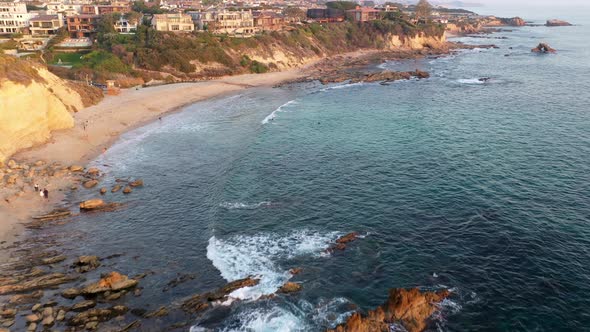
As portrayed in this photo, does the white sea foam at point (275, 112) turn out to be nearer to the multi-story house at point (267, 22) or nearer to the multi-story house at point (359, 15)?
the multi-story house at point (267, 22)

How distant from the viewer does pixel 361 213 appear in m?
36.6

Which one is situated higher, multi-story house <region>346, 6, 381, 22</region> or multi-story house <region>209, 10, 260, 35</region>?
multi-story house <region>346, 6, 381, 22</region>

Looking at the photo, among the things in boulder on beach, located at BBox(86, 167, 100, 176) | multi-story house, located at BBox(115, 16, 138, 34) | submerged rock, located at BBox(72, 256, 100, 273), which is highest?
multi-story house, located at BBox(115, 16, 138, 34)

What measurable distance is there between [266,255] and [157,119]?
44.5 meters

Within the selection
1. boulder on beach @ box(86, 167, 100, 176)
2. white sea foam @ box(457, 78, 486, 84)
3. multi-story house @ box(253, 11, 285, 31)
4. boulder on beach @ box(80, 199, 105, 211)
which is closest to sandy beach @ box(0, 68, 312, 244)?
boulder on beach @ box(86, 167, 100, 176)

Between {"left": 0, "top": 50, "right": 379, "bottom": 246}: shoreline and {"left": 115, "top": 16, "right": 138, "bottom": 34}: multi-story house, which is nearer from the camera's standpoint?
{"left": 0, "top": 50, "right": 379, "bottom": 246}: shoreline

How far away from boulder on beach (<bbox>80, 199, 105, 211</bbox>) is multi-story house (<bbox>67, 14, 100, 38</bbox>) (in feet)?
322

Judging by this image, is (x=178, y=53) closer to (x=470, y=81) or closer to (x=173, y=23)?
(x=173, y=23)

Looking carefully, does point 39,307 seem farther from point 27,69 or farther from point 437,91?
point 437,91

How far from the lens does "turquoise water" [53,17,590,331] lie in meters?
25.8

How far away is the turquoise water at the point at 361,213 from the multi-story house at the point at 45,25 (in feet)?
252

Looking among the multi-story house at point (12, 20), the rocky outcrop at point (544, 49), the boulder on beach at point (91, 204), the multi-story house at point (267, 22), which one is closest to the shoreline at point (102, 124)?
the boulder on beach at point (91, 204)

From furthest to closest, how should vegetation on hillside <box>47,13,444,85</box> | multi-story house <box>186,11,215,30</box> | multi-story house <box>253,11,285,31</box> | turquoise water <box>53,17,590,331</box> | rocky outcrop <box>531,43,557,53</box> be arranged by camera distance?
1. rocky outcrop <box>531,43,557,53</box>
2. multi-story house <box>253,11,285,31</box>
3. multi-story house <box>186,11,215,30</box>
4. vegetation on hillside <box>47,13,444,85</box>
5. turquoise water <box>53,17,590,331</box>

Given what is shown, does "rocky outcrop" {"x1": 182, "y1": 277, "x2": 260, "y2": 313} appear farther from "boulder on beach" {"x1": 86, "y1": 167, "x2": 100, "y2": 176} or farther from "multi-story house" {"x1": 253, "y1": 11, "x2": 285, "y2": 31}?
"multi-story house" {"x1": 253, "y1": 11, "x2": 285, "y2": 31}
